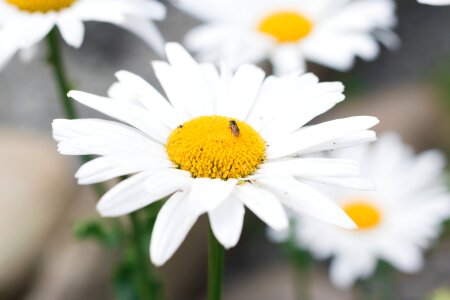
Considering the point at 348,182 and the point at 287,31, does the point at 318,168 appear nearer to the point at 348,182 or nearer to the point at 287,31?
the point at 348,182

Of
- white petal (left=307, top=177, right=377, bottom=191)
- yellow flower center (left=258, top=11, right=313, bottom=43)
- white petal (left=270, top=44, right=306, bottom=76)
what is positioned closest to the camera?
white petal (left=307, top=177, right=377, bottom=191)

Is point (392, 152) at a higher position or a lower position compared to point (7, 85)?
lower

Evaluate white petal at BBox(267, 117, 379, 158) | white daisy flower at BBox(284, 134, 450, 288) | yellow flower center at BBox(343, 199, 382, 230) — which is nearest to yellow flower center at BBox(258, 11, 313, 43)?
white daisy flower at BBox(284, 134, 450, 288)

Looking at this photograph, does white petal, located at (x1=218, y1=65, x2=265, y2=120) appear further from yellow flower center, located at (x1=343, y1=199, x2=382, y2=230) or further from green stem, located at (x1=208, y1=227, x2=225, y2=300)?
yellow flower center, located at (x1=343, y1=199, x2=382, y2=230)

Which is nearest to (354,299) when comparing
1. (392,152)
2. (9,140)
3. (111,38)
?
(392,152)

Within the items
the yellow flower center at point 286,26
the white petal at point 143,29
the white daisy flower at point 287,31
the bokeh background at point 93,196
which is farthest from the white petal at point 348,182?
the bokeh background at point 93,196

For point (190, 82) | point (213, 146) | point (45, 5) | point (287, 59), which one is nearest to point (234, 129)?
point (213, 146)

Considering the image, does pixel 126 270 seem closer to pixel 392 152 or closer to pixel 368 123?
pixel 368 123
